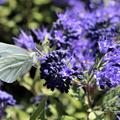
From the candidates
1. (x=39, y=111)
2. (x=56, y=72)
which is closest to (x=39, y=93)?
(x=39, y=111)

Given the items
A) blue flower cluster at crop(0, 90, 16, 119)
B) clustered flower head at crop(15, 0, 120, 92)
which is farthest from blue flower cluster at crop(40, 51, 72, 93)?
blue flower cluster at crop(0, 90, 16, 119)

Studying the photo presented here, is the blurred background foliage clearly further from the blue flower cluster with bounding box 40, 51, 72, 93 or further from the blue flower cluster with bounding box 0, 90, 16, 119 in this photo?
the blue flower cluster with bounding box 40, 51, 72, 93

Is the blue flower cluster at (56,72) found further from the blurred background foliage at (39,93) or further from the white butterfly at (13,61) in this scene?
the blurred background foliage at (39,93)

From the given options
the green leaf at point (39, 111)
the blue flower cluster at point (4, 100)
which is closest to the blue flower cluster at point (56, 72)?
the green leaf at point (39, 111)

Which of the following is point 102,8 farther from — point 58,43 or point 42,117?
point 42,117

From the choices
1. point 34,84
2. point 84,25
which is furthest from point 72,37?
point 34,84
